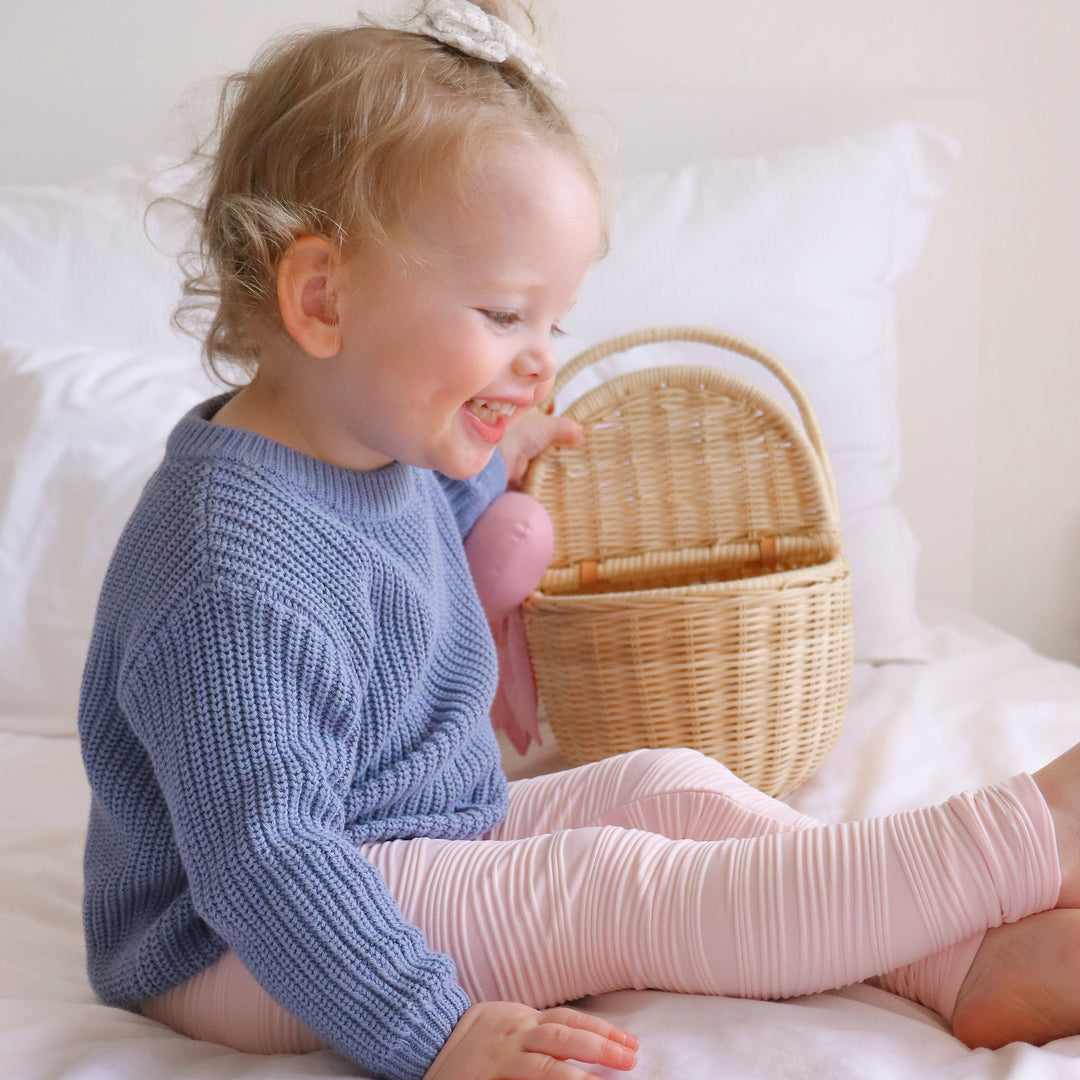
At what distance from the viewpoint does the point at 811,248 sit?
5.61ft

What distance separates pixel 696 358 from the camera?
1697mm

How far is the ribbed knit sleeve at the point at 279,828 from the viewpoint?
731 mm

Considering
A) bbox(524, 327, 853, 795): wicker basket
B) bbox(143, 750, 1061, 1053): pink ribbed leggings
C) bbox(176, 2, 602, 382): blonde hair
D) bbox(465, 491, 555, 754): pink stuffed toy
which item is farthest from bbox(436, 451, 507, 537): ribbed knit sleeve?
bbox(143, 750, 1061, 1053): pink ribbed leggings

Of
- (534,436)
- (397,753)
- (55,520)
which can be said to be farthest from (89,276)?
(397,753)

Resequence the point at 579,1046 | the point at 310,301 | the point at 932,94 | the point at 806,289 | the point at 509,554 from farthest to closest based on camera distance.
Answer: the point at 932,94 → the point at 806,289 → the point at 509,554 → the point at 310,301 → the point at 579,1046

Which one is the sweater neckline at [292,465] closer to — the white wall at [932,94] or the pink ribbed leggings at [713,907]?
the pink ribbed leggings at [713,907]

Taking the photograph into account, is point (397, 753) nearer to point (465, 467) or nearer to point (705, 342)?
point (465, 467)

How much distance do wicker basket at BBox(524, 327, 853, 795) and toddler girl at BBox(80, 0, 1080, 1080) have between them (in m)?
0.31

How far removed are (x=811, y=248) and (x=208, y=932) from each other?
4.22 ft

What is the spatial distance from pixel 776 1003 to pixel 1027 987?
0.49 feet

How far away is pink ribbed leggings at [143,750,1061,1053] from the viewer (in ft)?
2.39

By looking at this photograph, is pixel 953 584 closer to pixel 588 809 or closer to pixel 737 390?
pixel 737 390

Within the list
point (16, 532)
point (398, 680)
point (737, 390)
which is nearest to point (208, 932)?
point (398, 680)

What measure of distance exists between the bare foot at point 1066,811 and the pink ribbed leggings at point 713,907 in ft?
0.05
